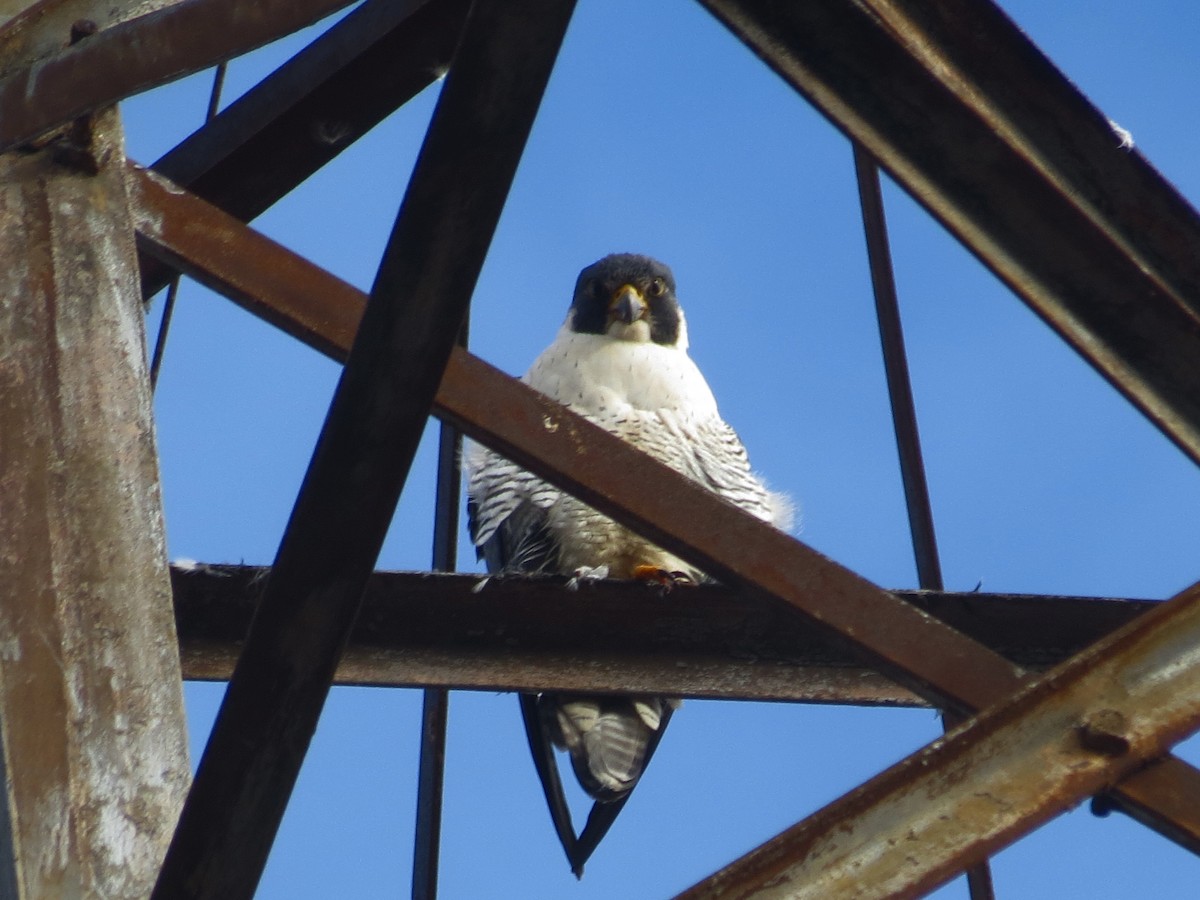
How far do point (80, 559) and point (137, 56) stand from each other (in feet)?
1.68

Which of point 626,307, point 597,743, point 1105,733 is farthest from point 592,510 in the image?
point 1105,733

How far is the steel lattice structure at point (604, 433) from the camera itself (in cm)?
144

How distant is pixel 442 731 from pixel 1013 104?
189 centimetres

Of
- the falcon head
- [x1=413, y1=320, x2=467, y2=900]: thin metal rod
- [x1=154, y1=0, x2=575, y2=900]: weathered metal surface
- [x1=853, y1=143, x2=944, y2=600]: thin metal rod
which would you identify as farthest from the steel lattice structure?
the falcon head

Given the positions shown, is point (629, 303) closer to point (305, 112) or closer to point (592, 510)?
point (592, 510)

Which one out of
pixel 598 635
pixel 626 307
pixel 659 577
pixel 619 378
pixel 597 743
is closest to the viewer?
pixel 598 635

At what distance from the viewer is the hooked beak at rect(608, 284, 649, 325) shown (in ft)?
19.6

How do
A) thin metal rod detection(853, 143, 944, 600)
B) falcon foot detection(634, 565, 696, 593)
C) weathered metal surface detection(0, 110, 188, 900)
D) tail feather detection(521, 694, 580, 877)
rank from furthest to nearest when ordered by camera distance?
tail feather detection(521, 694, 580, 877) → thin metal rod detection(853, 143, 944, 600) → falcon foot detection(634, 565, 696, 593) → weathered metal surface detection(0, 110, 188, 900)

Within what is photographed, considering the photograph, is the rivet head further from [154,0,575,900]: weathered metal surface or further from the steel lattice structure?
[154,0,575,900]: weathered metal surface

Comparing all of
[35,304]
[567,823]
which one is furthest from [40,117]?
[567,823]

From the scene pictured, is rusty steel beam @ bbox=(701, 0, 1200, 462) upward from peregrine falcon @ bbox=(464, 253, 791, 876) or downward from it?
downward

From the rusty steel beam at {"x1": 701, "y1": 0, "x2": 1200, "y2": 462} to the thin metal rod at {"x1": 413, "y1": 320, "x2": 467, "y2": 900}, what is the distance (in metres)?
1.29

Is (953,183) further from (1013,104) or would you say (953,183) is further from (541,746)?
(541,746)

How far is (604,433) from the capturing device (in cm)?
197
